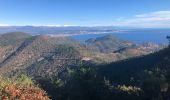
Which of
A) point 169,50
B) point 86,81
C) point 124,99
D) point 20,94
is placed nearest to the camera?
point 20,94

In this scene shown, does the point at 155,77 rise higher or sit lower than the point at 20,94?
lower

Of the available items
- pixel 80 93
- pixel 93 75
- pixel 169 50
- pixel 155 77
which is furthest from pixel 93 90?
pixel 169 50

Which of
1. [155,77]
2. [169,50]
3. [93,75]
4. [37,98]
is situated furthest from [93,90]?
[169,50]

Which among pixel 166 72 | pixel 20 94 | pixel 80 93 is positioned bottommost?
pixel 80 93

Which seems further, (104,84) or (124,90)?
(104,84)

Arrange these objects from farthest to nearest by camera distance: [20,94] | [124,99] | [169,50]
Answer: [169,50], [124,99], [20,94]

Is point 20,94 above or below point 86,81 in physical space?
above

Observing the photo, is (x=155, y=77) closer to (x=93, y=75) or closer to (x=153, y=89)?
(x=153, y=89)

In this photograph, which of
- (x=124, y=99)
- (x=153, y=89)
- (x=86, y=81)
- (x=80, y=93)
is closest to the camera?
(x=153, y=89)

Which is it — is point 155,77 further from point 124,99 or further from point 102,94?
point 102,94
